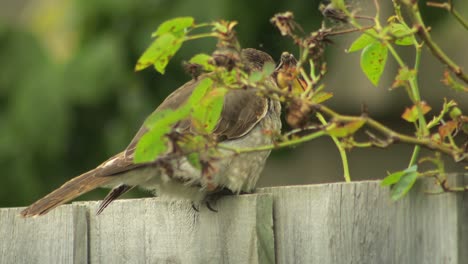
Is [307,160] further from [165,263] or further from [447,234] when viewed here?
[447,234]

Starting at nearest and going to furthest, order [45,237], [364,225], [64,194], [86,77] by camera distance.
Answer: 1. [364,225]
2. [45,237]
3. [64,194]
4. [86,77]

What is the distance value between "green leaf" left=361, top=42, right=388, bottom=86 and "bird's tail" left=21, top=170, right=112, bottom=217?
4.02 feet

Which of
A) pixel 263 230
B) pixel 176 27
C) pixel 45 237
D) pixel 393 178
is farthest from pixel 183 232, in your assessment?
pixel 393 178

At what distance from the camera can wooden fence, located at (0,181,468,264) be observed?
2395 mm

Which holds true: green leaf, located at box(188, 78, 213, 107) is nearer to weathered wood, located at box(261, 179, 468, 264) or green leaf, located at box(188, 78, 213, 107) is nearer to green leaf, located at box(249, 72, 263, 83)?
green leaf, located at box(249, 72, 263, 83)

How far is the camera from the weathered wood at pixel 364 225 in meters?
2.35

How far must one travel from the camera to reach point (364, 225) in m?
2.52

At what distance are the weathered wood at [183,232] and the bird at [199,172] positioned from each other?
297mm

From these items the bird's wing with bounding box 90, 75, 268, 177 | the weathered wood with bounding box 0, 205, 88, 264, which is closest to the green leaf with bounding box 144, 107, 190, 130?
the weathered wood with bounding box 0, 205, 88, 264

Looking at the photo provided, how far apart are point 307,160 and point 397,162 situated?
747 mm

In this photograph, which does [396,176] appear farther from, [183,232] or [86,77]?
[86,77]

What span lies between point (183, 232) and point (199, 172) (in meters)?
0.64

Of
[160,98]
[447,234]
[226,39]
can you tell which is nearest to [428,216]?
[447,234]

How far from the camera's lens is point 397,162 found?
Answer: 8297 mm
